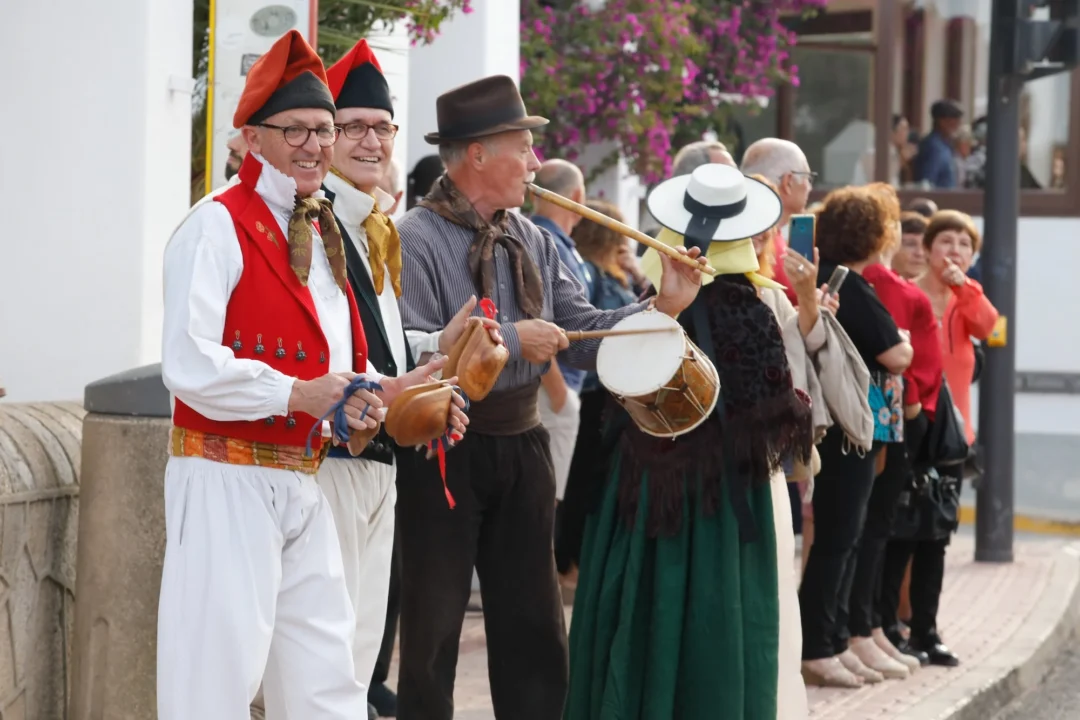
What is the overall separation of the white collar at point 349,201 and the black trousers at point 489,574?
0.78 metres

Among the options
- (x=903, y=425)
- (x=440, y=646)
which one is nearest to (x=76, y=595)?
(x=440, y=646)

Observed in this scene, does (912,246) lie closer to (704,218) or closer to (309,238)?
(704,218)

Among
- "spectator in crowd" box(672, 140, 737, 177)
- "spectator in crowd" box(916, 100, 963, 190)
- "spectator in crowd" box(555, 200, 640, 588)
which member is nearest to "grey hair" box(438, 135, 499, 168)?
"spectator in crowd" box(672, 140, 737, 177)

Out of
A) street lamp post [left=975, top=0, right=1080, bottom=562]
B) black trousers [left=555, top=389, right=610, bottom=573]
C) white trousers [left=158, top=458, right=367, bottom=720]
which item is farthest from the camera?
street lamp post [left=975, top=0, right=1080, bottom=562]

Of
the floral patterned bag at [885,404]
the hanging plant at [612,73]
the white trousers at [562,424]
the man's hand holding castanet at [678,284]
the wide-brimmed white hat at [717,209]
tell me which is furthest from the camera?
the hanging plant at [612,73]

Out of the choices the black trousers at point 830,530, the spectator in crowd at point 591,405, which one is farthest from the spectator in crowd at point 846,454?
the spectator in crowd at point 591,405

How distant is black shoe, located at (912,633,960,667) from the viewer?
7.40 meters

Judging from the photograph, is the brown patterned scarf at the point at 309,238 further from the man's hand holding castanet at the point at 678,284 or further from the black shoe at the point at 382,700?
the black shoe at the point at 382,700

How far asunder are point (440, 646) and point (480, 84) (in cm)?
147

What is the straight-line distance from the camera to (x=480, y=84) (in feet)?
15.9

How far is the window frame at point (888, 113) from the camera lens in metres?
15.2

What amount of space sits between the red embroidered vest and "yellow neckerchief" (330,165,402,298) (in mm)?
407

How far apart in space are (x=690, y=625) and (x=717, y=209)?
3.93ft

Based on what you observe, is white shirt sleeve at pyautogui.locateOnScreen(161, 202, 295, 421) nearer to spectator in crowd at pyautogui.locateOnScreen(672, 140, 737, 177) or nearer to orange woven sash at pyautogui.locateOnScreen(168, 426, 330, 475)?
orange woven sash at pyautogui.locateOnScreen(168, 426, 330, 475)
